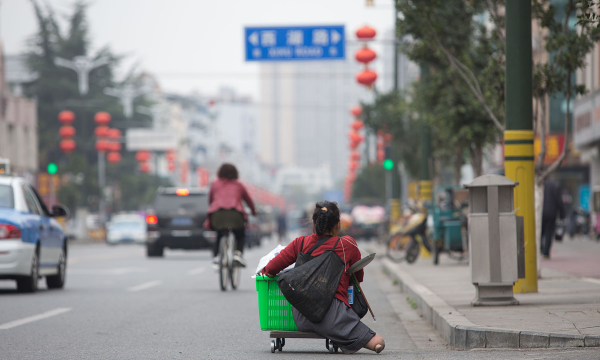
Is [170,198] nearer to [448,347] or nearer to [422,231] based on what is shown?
[422,231]

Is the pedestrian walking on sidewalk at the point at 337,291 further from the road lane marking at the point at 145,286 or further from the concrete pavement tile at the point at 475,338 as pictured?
the road lane marking at the point at 145,286

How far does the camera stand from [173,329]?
8.88 m

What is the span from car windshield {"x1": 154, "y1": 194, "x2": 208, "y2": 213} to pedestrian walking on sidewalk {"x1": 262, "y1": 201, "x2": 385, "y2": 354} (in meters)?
18.4

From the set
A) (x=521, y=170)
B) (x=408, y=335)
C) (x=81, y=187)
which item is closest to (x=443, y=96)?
(x=521, y=170)

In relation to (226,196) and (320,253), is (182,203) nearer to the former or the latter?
A: (226,196)

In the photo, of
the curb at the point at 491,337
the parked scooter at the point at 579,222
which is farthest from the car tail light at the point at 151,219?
the curb at the point at 491,337

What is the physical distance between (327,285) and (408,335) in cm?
207

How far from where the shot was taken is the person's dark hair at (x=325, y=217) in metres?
6.88

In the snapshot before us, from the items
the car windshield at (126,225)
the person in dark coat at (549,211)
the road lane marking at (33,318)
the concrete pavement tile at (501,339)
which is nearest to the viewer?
the concrete pavement tile at (501,339)

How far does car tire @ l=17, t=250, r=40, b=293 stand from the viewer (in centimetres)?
1261

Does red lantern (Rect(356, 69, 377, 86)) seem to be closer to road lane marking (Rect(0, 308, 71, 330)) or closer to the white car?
road lane marking (Rect(0, 308, 71, 330))

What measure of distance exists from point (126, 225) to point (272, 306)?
47.3 metres

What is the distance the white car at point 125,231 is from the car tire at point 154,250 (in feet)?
85.5

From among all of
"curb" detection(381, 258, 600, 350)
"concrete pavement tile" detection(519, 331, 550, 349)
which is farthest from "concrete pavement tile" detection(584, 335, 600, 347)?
"concrete pavement tile" detection(519, 331, 550, 349)
